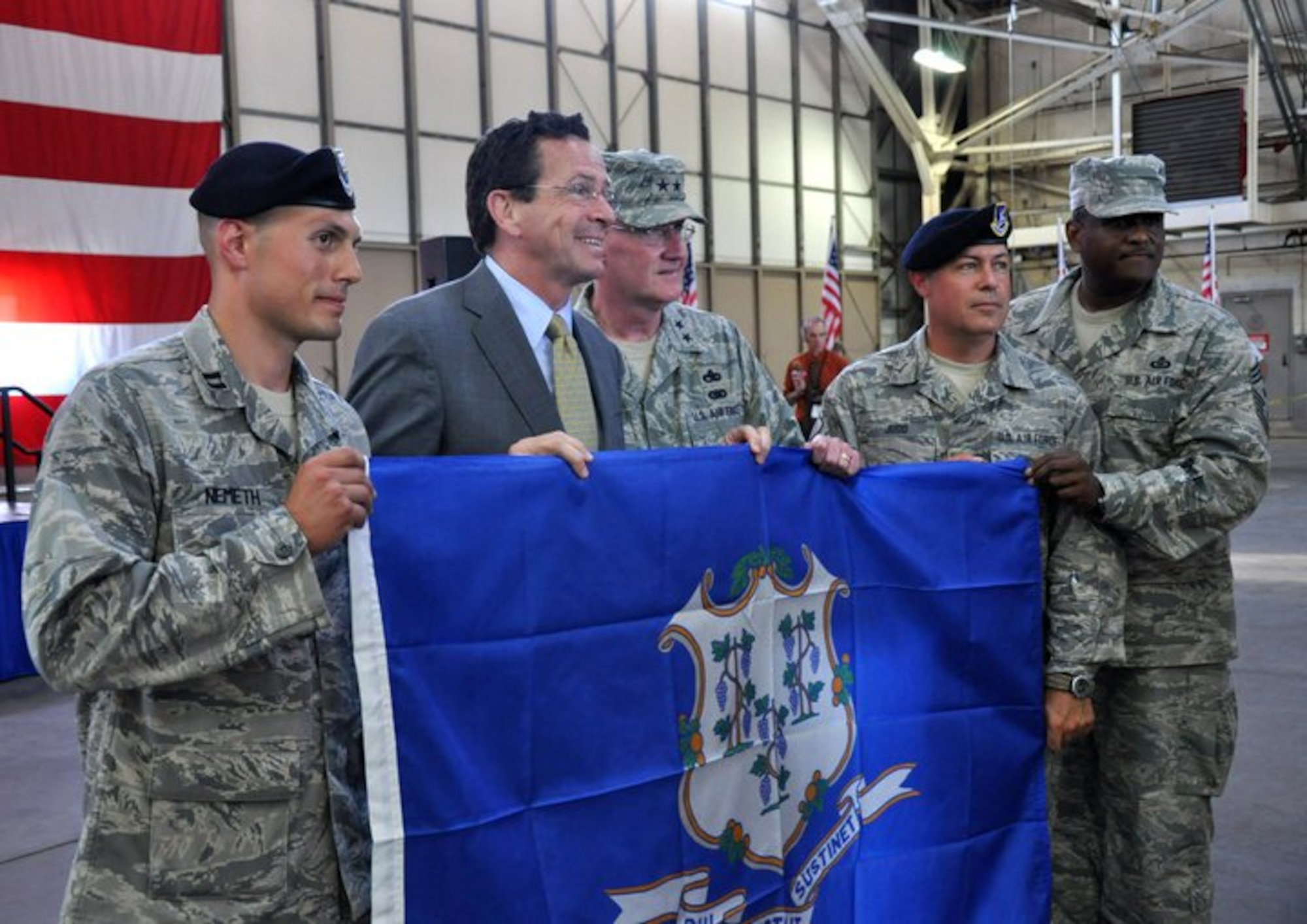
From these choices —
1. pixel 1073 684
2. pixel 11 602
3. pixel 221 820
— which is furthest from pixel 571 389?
pixel 11 602

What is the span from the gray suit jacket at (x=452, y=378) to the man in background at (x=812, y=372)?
334 inches

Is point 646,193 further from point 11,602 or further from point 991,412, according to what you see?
point 11,602

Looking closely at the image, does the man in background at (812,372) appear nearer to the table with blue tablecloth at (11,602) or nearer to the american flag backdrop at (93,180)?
the american flag backdrop at (93,180)

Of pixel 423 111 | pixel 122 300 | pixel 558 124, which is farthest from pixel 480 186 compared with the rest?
pixel 423 111

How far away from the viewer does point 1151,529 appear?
2371mm

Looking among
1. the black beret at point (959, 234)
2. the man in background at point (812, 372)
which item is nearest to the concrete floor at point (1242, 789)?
the black beret at point (959, 234)

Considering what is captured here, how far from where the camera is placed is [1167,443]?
8.51 feet

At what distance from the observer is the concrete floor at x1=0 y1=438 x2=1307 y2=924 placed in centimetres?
334

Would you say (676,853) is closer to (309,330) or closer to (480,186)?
(309,330)

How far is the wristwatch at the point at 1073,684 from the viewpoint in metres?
2.38

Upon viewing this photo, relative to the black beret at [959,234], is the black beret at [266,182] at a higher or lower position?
lower

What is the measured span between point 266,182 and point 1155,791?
80.0 inches

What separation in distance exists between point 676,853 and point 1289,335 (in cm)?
1930

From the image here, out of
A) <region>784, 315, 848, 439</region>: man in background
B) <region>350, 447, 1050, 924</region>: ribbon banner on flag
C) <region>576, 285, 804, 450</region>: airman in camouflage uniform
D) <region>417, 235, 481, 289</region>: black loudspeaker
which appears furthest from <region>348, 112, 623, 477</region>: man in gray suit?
<region>784, 315, 848, 439</region>: man in background
